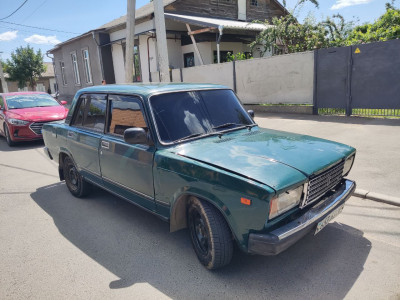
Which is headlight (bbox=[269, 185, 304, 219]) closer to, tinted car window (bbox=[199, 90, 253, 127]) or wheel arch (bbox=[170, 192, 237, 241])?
wheel arch (bbox=[170, 192, 237, 241])

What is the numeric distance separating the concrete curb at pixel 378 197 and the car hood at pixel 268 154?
137cm

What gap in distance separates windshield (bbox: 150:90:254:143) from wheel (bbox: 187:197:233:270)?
31.8 inches

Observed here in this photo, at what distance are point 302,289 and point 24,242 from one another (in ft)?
10.4

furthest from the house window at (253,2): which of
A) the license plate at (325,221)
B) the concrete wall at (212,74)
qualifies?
the license plate at (325,221)

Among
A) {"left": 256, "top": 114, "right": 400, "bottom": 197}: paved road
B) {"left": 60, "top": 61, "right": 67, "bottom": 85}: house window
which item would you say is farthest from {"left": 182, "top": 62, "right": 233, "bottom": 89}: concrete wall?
{"left": 60, "top": 61, "right": 67, "bottom": 85}: house window

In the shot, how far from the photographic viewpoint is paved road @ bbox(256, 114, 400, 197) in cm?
485

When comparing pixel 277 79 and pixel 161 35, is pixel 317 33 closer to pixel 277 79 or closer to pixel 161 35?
pixel 277 79

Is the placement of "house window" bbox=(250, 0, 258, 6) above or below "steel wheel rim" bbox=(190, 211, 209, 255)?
above

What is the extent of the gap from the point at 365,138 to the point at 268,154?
5.36 m

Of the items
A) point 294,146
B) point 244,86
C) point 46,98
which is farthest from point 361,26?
point 294,146

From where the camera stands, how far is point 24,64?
1577 inches

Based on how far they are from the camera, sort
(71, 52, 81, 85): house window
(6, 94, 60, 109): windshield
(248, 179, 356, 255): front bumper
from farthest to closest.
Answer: (71, 52, 81, 85): house window
(6, 94, 60, 109): windshield
(248, 179, 356, 255): front bumper

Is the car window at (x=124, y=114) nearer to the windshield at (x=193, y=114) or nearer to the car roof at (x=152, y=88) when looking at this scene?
the car roof at (x=152, y=88)

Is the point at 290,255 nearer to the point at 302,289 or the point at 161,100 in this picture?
the point at 302,289
